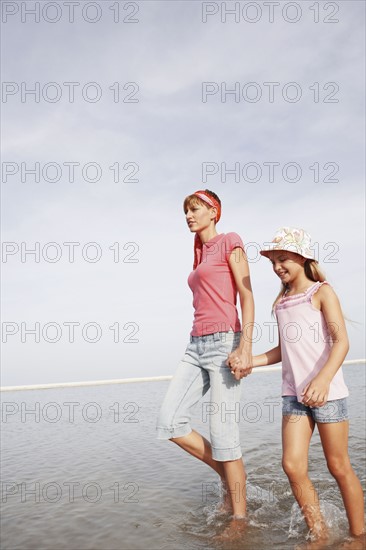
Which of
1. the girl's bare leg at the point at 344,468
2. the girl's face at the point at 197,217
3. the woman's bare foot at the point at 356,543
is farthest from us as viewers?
the girl's face at the point at 197,217

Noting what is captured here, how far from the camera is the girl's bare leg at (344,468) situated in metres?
2.85

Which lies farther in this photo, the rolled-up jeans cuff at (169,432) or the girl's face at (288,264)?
the rolled-up jeans cuff at (169,432)

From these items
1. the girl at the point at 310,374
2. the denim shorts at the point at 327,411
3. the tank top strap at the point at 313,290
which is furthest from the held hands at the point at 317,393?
the tank top strap at the point at 313,290

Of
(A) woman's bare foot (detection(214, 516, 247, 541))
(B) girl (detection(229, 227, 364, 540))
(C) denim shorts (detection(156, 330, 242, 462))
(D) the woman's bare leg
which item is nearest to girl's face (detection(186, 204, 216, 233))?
(B) girl (detection(229, 227, 364, 540))

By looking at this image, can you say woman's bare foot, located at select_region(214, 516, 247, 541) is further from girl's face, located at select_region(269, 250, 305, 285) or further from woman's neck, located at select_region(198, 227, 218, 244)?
woman's neck, located at select_region(198, 227, 218, 244)

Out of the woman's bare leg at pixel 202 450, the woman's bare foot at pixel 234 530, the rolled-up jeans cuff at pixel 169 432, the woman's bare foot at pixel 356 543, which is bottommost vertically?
the woman's bare foot at pixel 234 530

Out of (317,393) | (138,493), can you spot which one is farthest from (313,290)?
(138,493)

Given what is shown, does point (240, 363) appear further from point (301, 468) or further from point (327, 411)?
point (301, 468)

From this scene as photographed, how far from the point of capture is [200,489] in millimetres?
4496

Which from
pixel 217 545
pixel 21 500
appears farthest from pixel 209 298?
pixel 21 500

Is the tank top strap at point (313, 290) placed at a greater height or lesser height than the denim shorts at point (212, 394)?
greater

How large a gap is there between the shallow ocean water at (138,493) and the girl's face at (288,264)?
1654 mm

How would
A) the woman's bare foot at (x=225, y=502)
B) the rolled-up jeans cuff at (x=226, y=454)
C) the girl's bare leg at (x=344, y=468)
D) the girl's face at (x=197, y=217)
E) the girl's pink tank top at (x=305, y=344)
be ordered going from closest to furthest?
the girl's bare leg at (x=344, y=468), the girl's pink tank top at (x=305, y=344), the rolled-up jeans cuff at (x=226, y=454), the woman's bare foot at (x=225, y=502), the girl's face at (x=197, y=217)

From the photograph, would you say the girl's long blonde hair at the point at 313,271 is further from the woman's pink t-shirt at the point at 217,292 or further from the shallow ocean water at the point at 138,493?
the shallow ocean water at the point at 138,493
